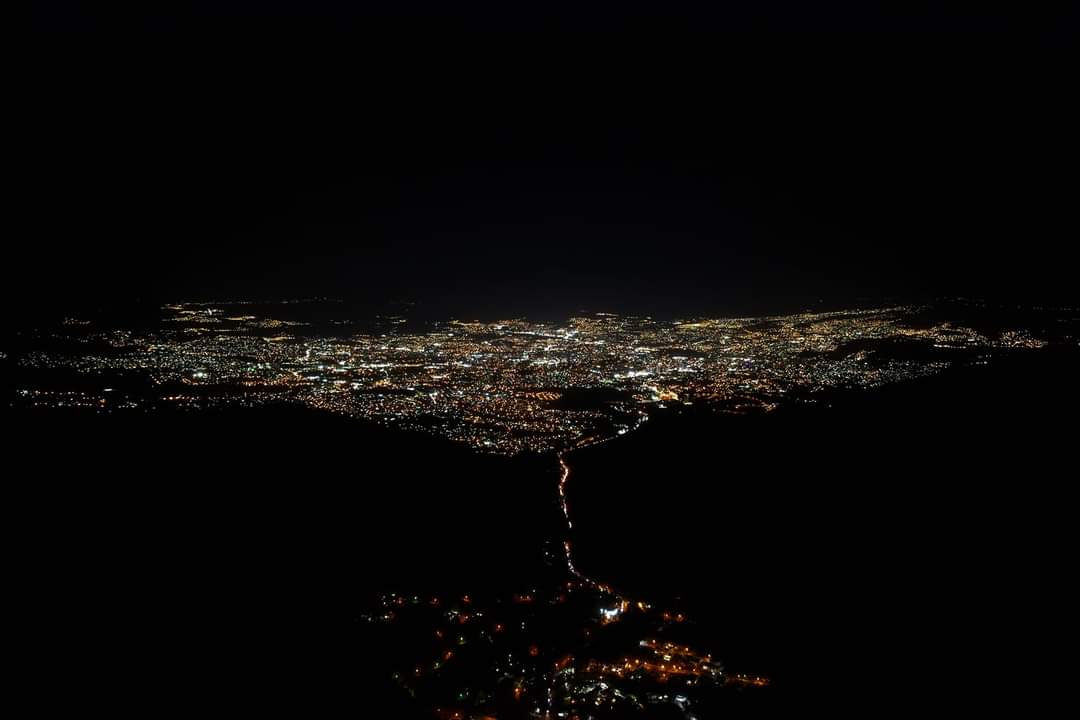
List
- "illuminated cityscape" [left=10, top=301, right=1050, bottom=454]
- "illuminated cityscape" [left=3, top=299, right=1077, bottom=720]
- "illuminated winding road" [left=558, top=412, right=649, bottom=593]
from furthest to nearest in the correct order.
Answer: "illuminated cityscape" [left=10, top=301, right=1050, bottom=454] < "illuminated winding road" [left=558, top=412, right=649, bottom=593] < "illuminated cityscape" [left=3, top=299, right=1077, bottom=720]

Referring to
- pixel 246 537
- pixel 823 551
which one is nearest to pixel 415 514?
pixel 246 537

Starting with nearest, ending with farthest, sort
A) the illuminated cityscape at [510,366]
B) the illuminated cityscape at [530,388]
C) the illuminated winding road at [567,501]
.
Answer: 1. the illuminated cityscape at [530,388]
2. the illuminated winding road at [567,501]
3. the illuminated cityscape at [510,366]

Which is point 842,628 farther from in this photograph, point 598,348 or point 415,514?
point 598,348

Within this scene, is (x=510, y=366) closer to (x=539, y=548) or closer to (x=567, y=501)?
(x=567, y=501)

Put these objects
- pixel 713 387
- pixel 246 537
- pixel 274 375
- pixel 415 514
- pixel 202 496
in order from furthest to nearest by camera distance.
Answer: pixel 274 375
pixel 713 387
pixel 202 496
pixel 415 514
pixel 246 537

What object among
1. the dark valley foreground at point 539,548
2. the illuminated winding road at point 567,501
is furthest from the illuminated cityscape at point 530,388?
the dark valley foreground at point 539,548

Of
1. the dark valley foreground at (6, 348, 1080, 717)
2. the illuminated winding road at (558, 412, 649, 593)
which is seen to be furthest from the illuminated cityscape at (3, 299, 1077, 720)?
the dark valley foreground at (6, 348, 1080, 717)

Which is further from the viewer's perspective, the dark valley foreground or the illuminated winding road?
the illuminated winding road

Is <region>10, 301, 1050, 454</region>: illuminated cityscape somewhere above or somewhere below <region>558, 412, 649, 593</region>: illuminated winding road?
above

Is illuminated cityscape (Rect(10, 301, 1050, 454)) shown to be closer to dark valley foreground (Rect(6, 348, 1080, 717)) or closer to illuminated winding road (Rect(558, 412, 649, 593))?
illuminated winding road (Rect(558, 412, 649, 593))

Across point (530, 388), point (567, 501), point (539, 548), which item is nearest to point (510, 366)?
point (530, 388)

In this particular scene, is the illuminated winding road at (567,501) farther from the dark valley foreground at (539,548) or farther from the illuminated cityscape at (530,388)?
the dark valley foreground at (539,548)
